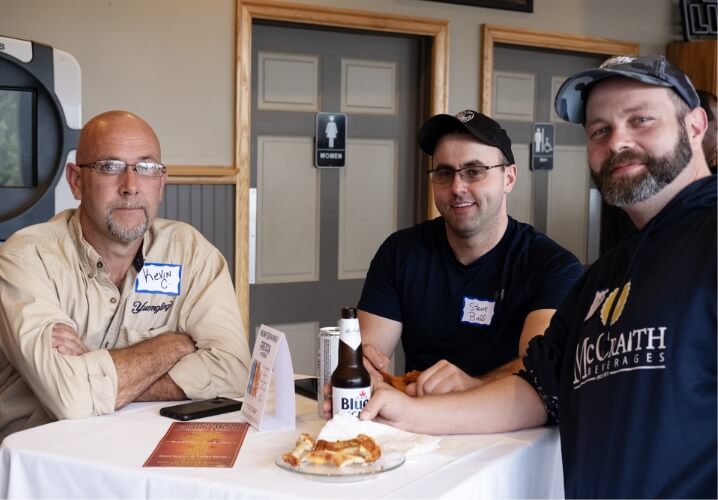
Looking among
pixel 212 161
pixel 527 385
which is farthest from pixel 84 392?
pixel 212 161

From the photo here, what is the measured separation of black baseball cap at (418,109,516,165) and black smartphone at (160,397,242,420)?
0.99m

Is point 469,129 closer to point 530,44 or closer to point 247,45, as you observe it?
point 247,45

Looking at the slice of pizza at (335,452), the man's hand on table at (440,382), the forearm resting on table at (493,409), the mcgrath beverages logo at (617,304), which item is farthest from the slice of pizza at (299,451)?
the mcgrath beverages logo at (617,304)

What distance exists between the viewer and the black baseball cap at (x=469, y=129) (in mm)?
2459

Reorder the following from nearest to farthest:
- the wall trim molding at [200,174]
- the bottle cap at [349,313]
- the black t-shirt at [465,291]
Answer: the bottle cap at [349,313], the black t-shirt at [465,291], the wall trim molding at [200,174]

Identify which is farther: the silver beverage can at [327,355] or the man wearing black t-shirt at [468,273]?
the man wearing black t-shirt at [468,273]

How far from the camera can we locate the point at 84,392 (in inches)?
76.2

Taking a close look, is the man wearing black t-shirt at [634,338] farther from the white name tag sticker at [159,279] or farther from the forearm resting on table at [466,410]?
the white name tag sticker at [159,279]

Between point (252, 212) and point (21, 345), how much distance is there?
228cm

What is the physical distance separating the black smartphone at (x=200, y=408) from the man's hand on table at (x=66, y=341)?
27 centimetres

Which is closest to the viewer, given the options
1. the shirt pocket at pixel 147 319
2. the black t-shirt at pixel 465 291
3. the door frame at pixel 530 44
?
the shirt pocket at pixel 147 319

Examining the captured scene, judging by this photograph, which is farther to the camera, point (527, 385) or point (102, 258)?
point (102, 258)

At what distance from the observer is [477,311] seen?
8.01 feet

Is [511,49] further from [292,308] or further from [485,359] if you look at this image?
[485,359]
